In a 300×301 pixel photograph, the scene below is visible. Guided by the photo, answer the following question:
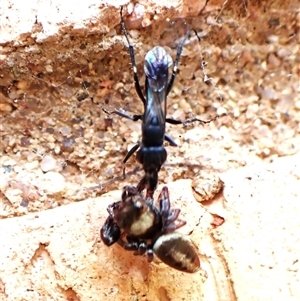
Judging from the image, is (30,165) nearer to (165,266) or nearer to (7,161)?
(7,161)

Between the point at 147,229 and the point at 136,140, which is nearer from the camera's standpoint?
the point at 147,229

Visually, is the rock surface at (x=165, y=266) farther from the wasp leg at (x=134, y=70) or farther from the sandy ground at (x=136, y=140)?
the wasp leg at (x=134, y=70)

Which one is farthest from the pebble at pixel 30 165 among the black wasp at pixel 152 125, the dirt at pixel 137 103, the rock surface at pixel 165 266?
the black wasp at pixel 152 125

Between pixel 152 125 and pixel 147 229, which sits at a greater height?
pixel 152 125

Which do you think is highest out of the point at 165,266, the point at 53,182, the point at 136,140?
the point at 136,140

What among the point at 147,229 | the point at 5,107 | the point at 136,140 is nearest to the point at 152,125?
the point at 136,140

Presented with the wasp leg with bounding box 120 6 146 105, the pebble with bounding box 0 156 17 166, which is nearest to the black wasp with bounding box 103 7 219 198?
the wasp leg with bounding box 120 6 146 105

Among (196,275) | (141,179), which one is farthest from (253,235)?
(141,179)
